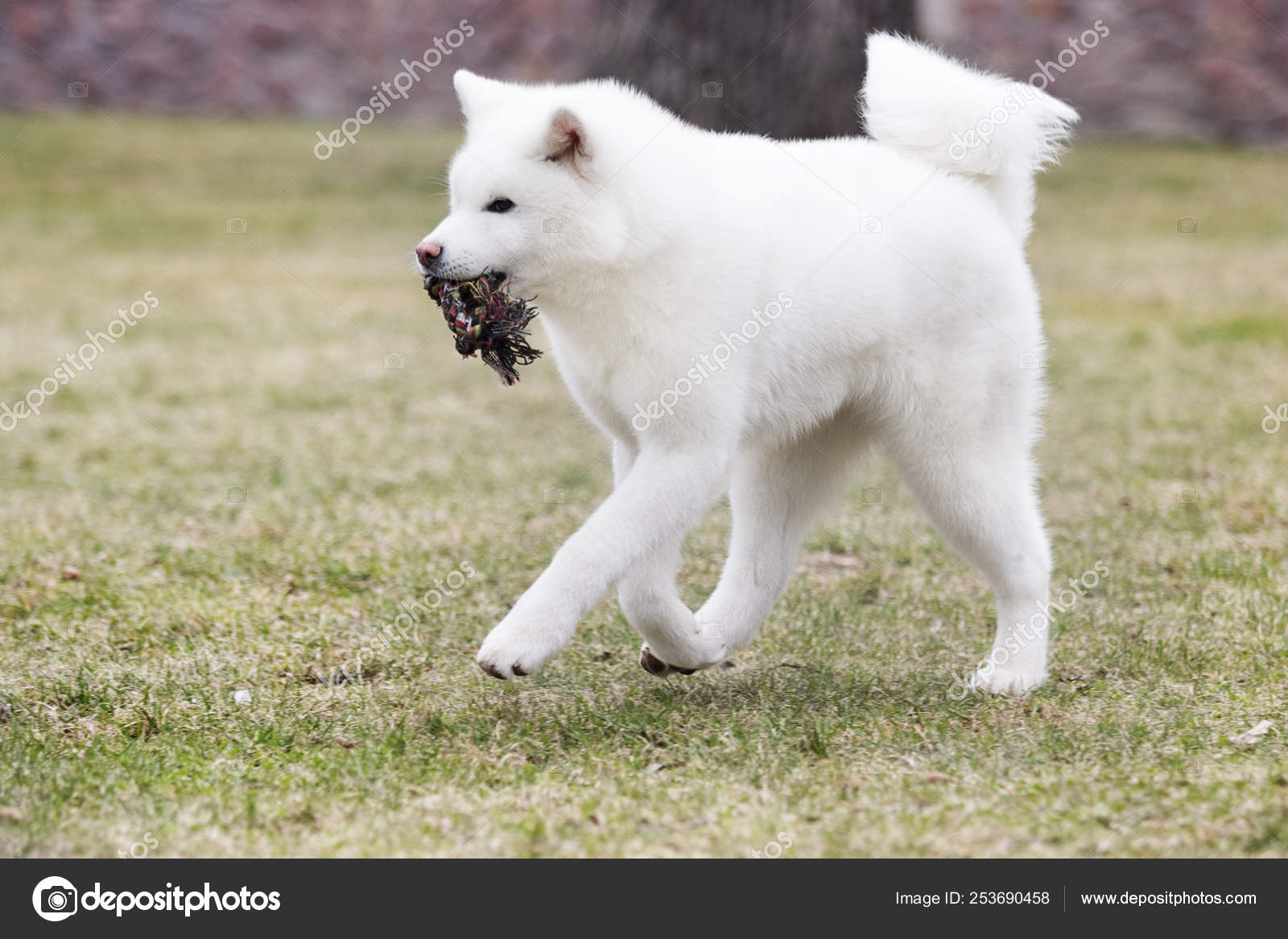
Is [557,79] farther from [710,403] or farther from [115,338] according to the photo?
[710,403]

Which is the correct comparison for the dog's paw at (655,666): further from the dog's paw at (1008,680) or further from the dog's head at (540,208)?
the dog's head at (540,208)

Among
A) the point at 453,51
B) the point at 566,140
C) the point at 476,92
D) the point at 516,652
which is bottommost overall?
the point at 516,652

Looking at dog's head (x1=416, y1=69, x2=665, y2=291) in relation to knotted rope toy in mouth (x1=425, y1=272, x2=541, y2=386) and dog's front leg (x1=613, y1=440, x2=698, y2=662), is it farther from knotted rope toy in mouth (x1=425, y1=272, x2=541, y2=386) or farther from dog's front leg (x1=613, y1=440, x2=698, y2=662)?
dog's front leg (x1=613, y1=440, x2=698, y2=662)

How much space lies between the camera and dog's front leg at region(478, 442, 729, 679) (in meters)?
3.29

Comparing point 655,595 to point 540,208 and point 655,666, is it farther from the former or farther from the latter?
point 540,208

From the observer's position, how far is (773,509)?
4.05 metres

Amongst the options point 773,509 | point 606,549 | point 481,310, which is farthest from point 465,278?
point 773,509

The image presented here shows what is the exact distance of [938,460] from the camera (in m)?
3.79

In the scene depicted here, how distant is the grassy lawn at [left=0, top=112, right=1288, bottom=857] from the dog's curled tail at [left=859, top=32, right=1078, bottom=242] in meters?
1.35

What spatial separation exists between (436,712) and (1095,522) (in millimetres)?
3082
